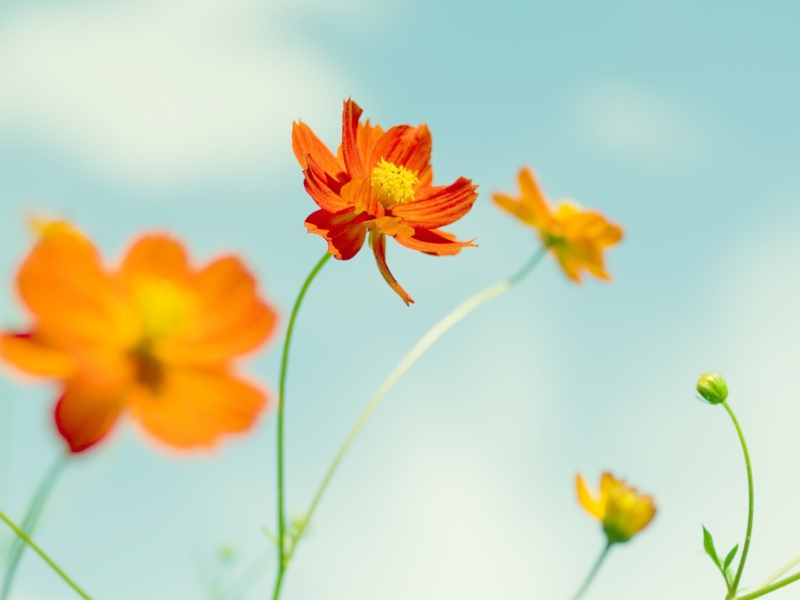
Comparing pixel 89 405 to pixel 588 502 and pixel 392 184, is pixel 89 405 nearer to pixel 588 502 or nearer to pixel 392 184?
pixel 392 184

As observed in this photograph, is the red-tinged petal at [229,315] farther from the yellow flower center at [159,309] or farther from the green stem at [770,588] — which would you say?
the green stem at [770,588]

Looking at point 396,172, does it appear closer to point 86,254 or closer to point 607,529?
point 86,254

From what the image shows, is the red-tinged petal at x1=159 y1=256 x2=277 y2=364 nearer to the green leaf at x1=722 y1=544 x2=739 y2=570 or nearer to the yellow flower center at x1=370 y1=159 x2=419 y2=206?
the yellow flower center at x1=370 y1=159 x2=419 y2=206

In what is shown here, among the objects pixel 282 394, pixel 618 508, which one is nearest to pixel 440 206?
pixel 282 394

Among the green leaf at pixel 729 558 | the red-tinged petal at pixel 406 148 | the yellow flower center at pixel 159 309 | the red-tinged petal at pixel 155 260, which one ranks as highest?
the red-tinged petal at pixel 406 148

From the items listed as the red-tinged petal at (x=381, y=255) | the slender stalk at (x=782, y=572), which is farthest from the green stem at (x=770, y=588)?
the red-tinged petal at (x=381, y=255)

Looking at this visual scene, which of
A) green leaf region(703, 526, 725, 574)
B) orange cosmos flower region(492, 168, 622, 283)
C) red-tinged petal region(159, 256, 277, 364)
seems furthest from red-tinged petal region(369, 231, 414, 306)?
orange cosmos flower region(492, 168, 622, 283)

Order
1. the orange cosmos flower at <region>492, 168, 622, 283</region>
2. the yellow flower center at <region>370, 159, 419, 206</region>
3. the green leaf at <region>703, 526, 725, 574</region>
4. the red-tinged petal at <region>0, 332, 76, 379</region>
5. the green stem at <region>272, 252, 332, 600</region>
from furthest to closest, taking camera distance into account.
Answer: the orange cosmos flower at <region>492, 168, 622, 283</region>
the green leaf at <region>703, 526, 725, 574</region>
the yellow flower center at <region>370, 159, 419, 206</region>
the green stem at <region>272, 252, 332, 600</region>
the red-tinged petal at <region>0, 332, 76, 379</region>

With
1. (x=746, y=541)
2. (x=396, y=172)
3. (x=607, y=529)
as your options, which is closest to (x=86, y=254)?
(x=396, y=172)
